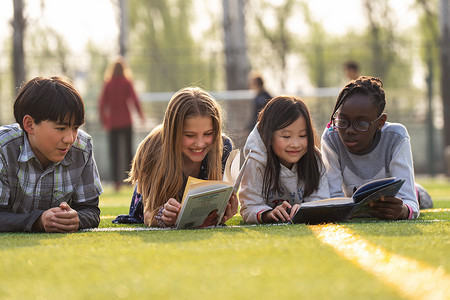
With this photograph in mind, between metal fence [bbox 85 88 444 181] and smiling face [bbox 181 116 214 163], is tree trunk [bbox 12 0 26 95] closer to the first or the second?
Answer: metal fence [bbox 85 88 444 181]

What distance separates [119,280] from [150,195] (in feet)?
5.93

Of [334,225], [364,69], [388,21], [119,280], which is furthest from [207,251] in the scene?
[388,21]

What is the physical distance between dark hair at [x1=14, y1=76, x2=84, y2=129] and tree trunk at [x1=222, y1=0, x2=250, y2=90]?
1131 centimetres

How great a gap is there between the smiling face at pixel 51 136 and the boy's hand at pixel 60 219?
0.89 feet

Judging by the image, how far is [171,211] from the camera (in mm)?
3730

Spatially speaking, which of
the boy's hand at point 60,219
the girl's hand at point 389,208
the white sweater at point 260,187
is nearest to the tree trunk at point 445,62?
the white sweater at point 260,187

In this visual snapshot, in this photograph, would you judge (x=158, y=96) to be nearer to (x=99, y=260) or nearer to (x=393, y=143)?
(x=393, y=143)

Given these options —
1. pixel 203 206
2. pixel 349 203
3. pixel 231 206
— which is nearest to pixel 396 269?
pixel 349 203

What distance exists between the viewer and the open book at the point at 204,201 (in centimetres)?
357

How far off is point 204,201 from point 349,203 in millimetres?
778

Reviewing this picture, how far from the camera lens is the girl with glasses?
14.0ft

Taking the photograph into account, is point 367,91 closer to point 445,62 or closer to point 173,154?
point 173,154

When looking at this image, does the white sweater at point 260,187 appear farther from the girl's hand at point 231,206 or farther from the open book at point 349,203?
the open book at point 349,203

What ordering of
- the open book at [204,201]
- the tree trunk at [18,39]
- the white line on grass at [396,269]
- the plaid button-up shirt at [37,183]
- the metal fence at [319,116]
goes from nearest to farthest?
the white line on grass at [396,269] → the open book at [204,201] → the plaid button-up shirt at [37,183] → the metal fence at [319,116] → the tree trunk at [18,39]
